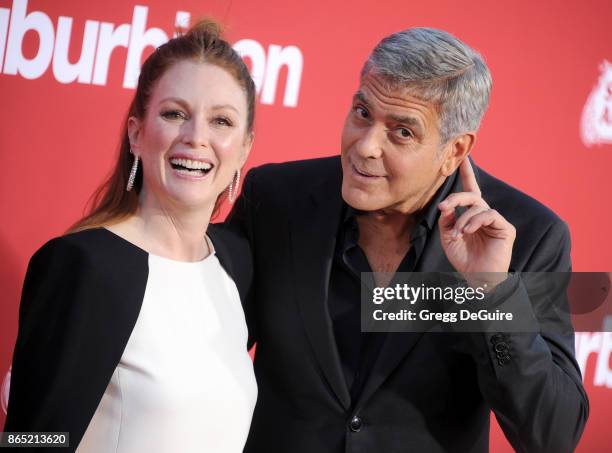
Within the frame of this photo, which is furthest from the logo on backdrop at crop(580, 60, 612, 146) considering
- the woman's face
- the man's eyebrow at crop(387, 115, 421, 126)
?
the woman's face

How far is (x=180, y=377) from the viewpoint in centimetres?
A: 177

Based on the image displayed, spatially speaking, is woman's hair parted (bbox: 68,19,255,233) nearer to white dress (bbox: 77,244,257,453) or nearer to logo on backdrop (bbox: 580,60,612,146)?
white dress (bbox: 77,244,257,453)

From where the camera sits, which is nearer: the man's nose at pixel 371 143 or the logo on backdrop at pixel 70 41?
the man's nose at pixel 371 143

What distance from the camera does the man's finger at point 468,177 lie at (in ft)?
6.60

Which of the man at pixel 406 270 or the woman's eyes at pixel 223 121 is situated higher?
the woman's eyes at pixel 223 121

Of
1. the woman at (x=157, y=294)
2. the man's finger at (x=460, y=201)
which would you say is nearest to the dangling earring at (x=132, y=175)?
the woman at (x=157, y=294)

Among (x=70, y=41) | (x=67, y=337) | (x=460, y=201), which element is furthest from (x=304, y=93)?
(x=67, y=337)

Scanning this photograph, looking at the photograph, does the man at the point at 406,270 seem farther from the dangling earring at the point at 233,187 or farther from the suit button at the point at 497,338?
the dangling earring at the point at 233,187

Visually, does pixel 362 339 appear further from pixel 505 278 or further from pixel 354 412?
pixel 505 278

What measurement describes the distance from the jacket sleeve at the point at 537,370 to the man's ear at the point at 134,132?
2.91 ft

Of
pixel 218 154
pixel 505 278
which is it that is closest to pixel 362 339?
pixel 505 278

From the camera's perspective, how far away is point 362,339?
200cm

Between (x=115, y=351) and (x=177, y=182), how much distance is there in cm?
42

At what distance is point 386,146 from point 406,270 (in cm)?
31
